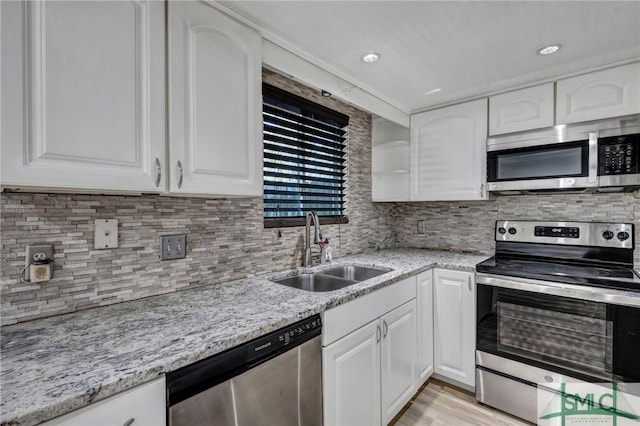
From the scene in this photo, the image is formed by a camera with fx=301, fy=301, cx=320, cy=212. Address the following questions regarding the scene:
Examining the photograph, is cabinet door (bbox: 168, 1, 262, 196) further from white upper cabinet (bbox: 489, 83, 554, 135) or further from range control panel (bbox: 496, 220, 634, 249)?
range control panel (bbox: 496, 220, 634, 249)

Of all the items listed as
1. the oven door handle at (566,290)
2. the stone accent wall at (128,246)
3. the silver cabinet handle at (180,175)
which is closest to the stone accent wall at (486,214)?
the oven door handle at (566,290)

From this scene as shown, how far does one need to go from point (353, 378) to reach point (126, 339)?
3.33 ft

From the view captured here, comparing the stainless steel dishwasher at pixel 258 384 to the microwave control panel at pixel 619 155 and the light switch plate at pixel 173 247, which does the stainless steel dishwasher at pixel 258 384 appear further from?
the microwave control panel at pixel 619 155

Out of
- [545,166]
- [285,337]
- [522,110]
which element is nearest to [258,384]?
[285,337]

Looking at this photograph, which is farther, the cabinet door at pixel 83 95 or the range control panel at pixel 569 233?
the range control panel at pixel 569 233

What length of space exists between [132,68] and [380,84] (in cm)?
164

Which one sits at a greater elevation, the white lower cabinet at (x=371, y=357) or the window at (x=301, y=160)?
the window at (x=301, y=160)

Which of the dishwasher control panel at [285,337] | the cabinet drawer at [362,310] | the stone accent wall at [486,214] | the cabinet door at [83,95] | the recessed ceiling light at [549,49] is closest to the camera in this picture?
the cabinet door at [83,95]

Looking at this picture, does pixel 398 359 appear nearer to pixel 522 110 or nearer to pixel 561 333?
pixel 561 333

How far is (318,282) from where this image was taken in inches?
77.4

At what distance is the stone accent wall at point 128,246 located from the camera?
1.04 m

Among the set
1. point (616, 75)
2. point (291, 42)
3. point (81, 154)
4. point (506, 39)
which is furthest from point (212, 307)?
point (616, 75)

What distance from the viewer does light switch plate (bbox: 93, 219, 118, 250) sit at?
3.92ft

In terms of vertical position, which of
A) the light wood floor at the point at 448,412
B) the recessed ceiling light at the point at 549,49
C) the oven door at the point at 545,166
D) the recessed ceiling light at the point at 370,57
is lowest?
the light wood floor at the point at 448,412
